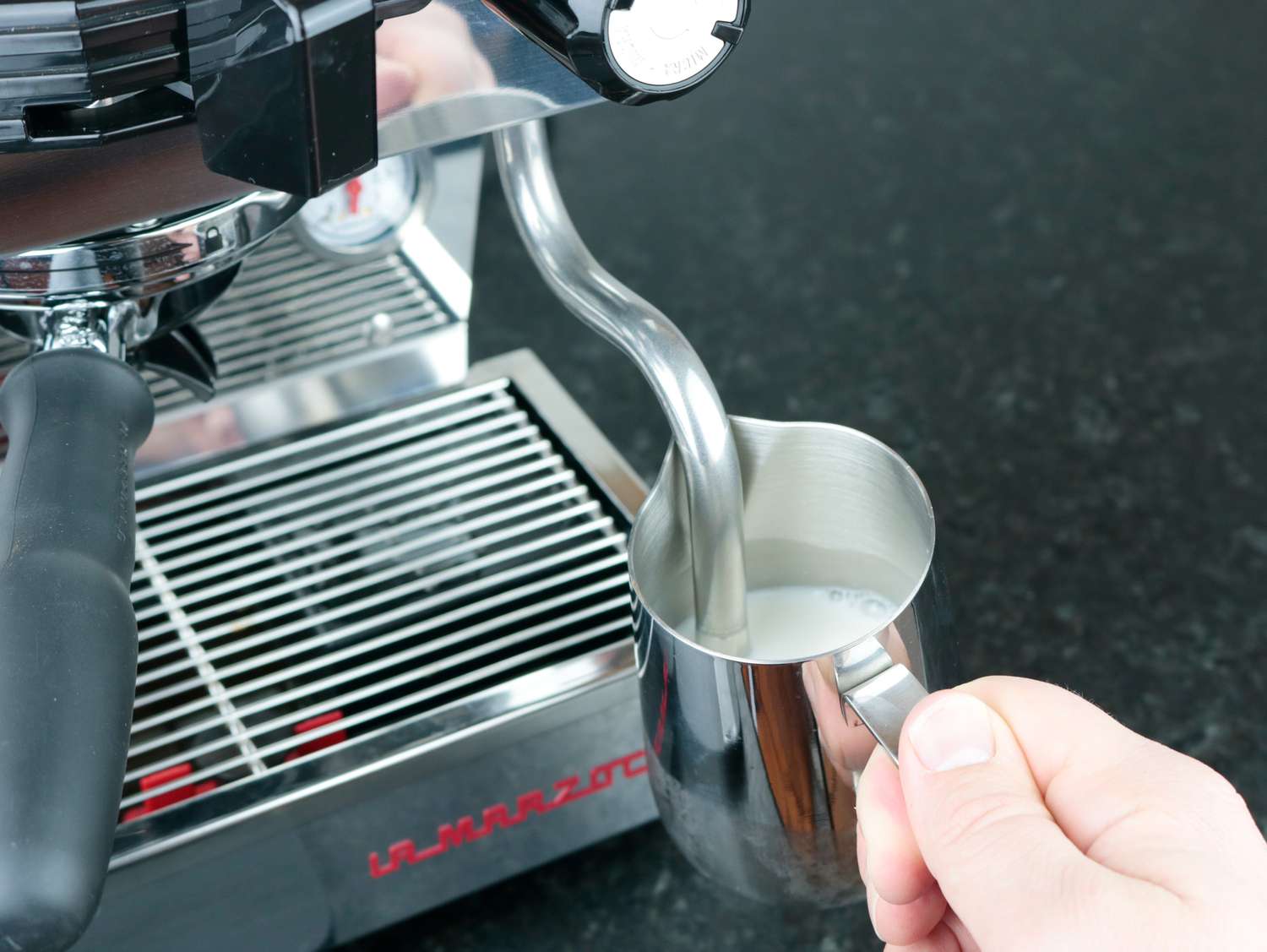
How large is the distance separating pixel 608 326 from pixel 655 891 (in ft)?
0.70

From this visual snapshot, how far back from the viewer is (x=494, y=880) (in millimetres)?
495

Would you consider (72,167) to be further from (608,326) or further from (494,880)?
(494,880)

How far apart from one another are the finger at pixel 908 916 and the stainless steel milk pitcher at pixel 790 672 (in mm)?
22

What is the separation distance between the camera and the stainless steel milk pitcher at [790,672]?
1.22 feet

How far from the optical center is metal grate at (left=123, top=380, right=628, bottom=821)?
1.51ft

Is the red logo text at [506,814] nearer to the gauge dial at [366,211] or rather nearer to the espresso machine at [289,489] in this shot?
the espresso machine at [289,489]

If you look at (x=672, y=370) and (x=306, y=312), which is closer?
→ (x=672, y=370)

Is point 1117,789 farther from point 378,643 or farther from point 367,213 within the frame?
point 367,213

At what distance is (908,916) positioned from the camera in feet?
1.25

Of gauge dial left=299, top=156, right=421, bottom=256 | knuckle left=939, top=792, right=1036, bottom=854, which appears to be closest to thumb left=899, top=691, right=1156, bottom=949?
knuckle left=939, top=792, right=1036, bottom=854

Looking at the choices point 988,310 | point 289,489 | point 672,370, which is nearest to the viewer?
point 672,370

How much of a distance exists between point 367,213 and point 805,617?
234 mm

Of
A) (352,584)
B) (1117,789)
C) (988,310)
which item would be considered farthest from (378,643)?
(988,310)

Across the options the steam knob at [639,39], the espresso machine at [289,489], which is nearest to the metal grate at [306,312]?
the espresso machine at [289,489]
